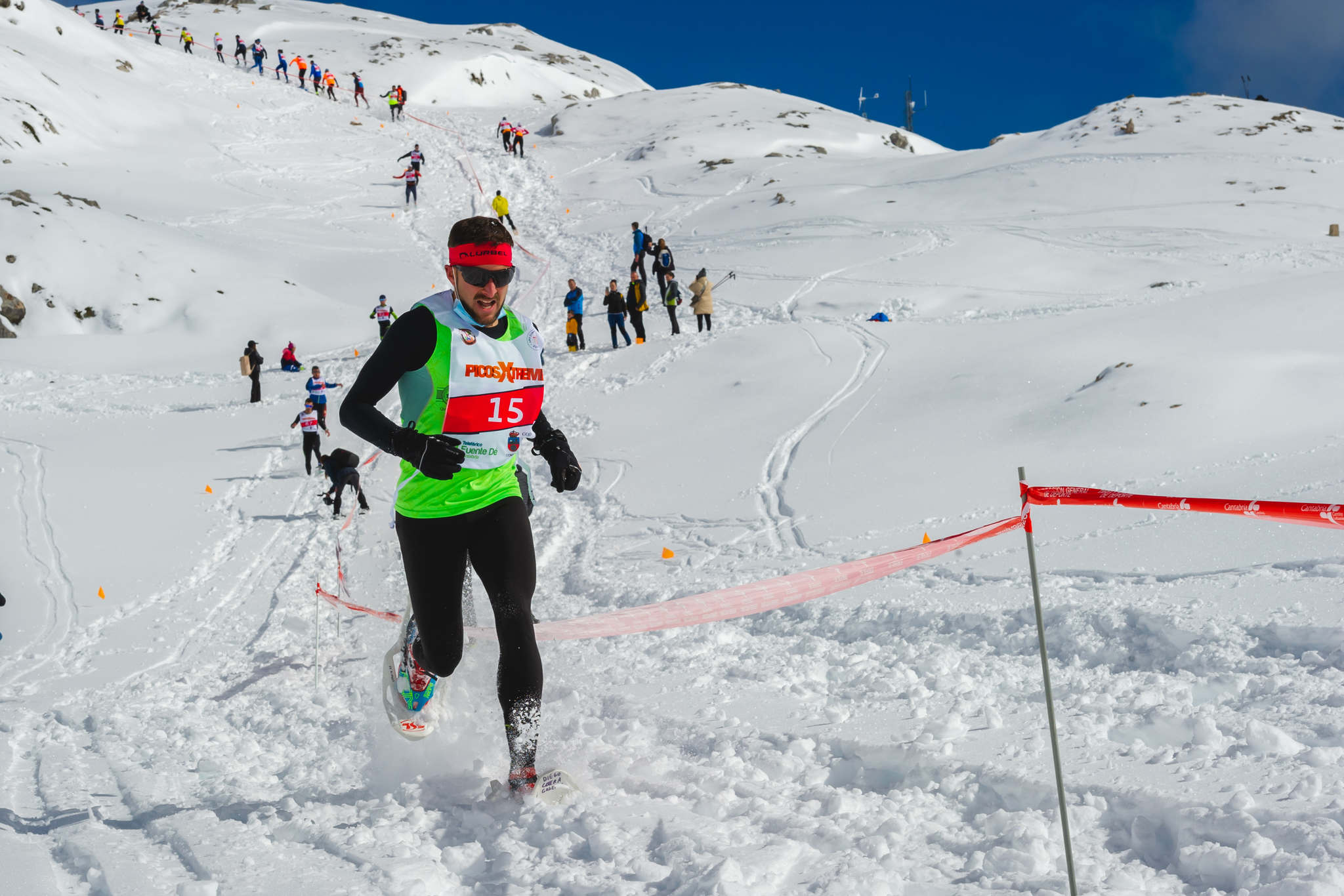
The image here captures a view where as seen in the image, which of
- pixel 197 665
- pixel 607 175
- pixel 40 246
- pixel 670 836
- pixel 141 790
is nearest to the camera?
pixel 670 836

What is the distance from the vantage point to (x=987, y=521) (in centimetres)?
720

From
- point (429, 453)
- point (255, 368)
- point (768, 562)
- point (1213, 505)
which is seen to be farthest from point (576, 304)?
point (1213, 505)

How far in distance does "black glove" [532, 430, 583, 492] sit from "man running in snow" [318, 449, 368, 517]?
25.2 ft

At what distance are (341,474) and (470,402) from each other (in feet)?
26.5

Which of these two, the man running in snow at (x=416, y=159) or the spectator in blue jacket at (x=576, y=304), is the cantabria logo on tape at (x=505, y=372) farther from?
the man running in snow at (x=416, y=159)

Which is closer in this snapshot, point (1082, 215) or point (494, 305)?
point (494, 305)

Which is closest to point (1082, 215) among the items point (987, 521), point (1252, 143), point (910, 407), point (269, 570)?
point (1252, 143)

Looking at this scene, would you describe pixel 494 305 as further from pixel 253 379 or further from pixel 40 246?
pixel 40 246

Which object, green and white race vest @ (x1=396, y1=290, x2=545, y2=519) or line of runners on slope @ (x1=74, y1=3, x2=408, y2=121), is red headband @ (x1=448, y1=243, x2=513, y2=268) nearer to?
green and white race vest @ (x1=396, y1=290, x2=545, y2=519)

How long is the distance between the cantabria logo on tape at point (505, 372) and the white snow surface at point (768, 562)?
151 centimetres

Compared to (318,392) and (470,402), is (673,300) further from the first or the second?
(470,402)

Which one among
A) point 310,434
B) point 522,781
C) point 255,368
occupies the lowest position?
point 522,781

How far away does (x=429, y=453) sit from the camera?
3031 mm

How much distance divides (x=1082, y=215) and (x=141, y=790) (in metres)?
23.9
